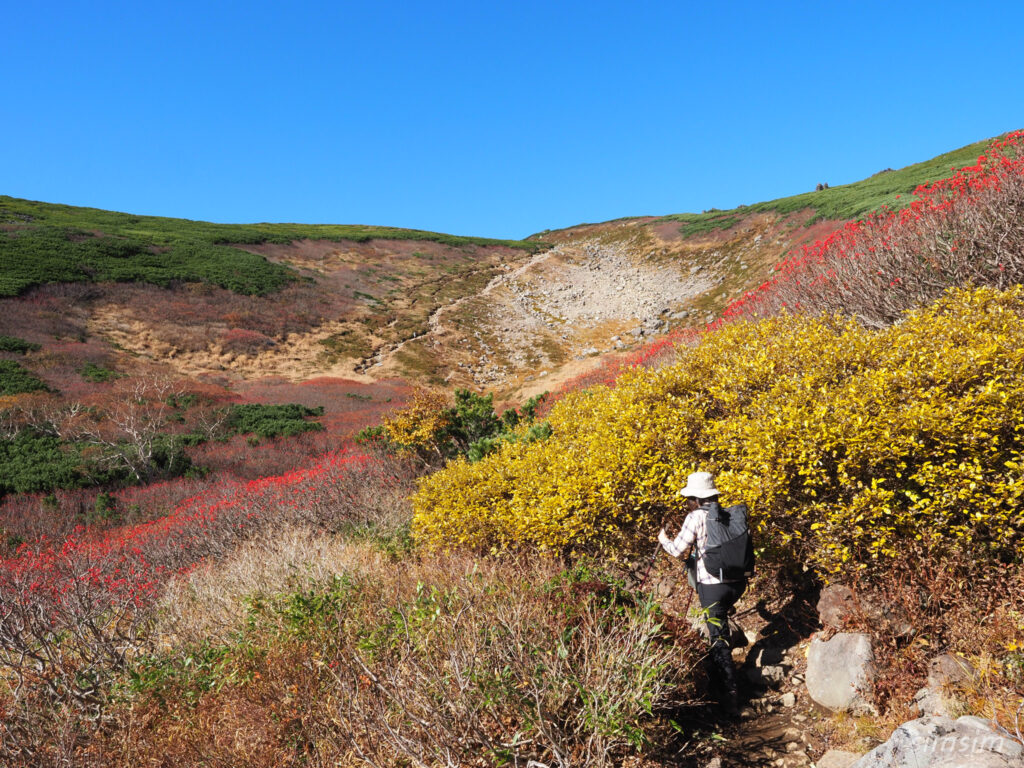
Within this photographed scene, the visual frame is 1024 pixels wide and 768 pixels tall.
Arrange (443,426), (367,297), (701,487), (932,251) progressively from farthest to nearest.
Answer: (367,297) → (932,251) → (443,426) → (701,487)

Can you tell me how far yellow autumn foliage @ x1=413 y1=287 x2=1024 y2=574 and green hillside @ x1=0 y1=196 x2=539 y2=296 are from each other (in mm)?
32519

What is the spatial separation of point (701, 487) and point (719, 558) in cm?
53

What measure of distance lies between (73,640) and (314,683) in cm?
316

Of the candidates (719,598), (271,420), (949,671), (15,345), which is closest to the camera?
(949,671)

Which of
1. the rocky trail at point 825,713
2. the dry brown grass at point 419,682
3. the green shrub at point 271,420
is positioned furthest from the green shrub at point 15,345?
the rocky trail at point 825,713

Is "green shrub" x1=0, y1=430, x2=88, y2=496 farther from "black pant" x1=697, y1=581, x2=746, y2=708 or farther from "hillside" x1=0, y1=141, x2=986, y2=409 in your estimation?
"black pant" x1=697, y1=581, x2=746, y2=708

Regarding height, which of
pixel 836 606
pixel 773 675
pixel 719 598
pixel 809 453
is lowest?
pixel 773 675

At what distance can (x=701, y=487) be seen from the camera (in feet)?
13.4

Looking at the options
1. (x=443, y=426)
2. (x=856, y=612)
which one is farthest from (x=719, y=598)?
(x=443, y=426)

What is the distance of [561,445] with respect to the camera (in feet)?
20.8

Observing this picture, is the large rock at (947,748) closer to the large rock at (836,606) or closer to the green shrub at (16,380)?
the large rock at (836,606)

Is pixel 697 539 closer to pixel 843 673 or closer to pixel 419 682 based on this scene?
pixel 843 673

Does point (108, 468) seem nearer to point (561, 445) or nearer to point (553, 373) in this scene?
point (561, 445)

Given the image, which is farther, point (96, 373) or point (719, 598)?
point (96, 373)
